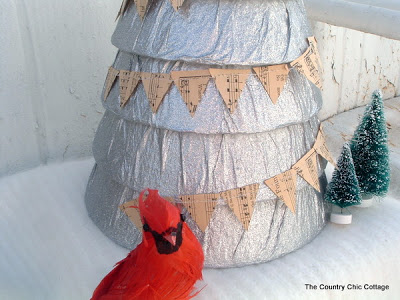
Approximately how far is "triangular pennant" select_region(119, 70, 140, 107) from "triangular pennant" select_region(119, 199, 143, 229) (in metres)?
0.22

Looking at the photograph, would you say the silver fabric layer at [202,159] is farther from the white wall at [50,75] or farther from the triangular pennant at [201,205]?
the white wall at [50,75]

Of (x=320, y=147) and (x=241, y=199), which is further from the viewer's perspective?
(x=320, y=147)

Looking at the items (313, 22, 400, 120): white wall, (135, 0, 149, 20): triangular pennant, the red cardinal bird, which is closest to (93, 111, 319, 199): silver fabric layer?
the red cardinal bird

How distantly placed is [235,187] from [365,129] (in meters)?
0.47

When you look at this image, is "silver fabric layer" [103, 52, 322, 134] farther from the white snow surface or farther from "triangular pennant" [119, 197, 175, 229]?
the white snow surface

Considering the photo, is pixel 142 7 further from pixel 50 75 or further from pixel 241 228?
pixel 50 75

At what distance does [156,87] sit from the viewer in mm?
926

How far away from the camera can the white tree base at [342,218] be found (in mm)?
1136

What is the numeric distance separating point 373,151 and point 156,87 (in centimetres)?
62

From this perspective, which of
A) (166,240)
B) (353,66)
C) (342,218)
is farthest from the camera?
(353,66)

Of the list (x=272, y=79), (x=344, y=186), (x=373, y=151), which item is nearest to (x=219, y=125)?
(x=272, y=79)

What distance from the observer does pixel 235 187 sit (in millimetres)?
934

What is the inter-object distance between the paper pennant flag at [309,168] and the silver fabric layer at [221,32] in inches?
9.0

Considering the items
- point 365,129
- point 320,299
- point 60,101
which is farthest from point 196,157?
point 60,101
